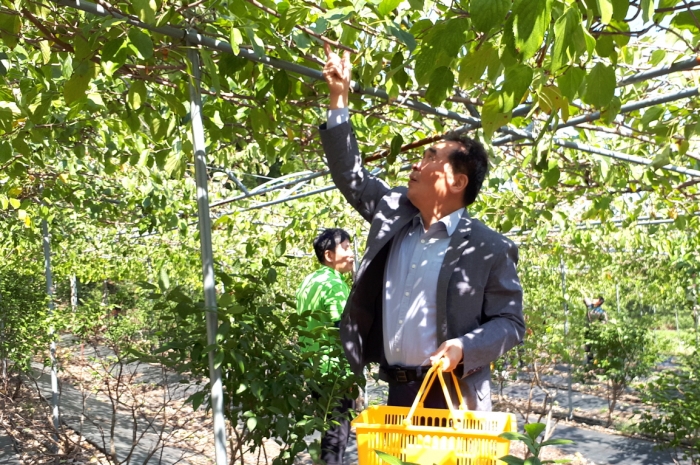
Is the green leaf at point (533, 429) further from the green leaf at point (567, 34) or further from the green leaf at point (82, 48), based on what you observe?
the green leaf at point (82, 48)

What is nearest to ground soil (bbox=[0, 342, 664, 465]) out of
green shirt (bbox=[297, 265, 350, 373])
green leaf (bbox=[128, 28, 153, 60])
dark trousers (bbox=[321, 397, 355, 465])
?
dark trousers (bbox=[321, 397, 355, 465])

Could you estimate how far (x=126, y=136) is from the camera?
4.31 m

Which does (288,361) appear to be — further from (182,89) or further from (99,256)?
(99,256)

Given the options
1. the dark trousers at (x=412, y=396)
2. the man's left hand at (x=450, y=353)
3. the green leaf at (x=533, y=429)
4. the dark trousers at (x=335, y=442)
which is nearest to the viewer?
the green leaf at (x=533, y=429)

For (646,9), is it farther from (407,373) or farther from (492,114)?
(407,373)

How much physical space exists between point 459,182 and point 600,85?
711 mm

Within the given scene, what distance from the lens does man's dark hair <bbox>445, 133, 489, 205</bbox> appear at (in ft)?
6.81

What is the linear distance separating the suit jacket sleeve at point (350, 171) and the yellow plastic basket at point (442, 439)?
0.64 m

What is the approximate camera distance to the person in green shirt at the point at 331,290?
3343 mm

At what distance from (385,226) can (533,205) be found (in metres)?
3.67

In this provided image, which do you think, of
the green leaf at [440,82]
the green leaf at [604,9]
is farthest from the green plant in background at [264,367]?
the green leaf at [604,9]

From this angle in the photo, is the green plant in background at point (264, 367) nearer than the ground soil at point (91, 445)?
Yes

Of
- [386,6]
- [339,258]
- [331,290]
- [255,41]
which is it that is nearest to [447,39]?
[386,6]

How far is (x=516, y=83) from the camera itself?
1304 mm
